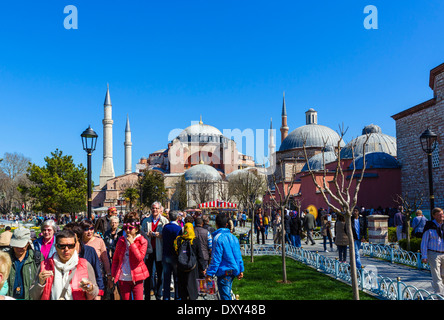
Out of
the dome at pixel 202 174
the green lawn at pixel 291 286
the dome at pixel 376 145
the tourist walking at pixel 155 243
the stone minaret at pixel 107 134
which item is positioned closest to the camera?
the tourist walking at pixel 155 243

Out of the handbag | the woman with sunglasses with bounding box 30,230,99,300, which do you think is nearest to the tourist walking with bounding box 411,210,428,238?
the woman with sunglasses with bounding box 30,230,99,300

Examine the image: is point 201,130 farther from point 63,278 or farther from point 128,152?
point 63,278

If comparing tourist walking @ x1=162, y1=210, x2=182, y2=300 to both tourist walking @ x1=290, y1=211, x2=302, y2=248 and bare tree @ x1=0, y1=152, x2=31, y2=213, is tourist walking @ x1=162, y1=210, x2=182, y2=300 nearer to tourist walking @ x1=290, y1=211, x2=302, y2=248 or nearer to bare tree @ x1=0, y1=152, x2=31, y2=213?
tourist walking @ x1=290, y1=211, x2=302, y2=248

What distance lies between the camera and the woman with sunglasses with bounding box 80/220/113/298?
464cm

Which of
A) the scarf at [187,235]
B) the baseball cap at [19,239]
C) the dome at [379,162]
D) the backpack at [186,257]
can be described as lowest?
the backpack at [186,257]

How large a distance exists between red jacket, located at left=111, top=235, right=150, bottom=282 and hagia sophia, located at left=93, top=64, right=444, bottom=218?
1361 centimetres

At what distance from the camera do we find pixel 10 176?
44719 millimetres

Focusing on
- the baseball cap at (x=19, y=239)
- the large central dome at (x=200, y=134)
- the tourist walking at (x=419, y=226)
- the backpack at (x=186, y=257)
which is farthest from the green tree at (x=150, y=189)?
the baseball cap at (x=19, y=239)

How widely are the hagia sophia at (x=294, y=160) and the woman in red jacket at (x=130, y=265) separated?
13619mm

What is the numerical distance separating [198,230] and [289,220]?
696 cm

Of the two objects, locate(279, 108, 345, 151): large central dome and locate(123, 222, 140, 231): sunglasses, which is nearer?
locate(123, 222, 140, 231): sunglasses

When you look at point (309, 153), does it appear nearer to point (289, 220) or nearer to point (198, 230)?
point (289, 220)

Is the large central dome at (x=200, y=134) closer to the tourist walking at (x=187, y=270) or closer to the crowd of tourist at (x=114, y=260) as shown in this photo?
the crowd of tourist at (x=114, y=260)

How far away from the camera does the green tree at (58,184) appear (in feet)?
81.9
